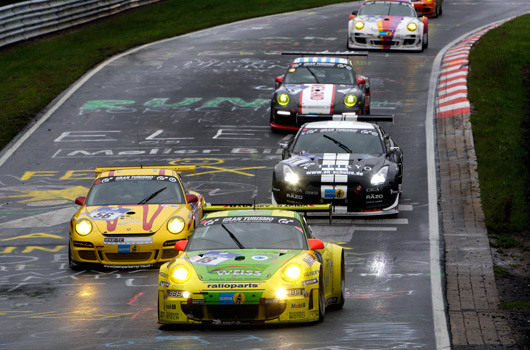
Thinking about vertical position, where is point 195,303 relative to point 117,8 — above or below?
above

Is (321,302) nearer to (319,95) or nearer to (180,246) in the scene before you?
(180,246)

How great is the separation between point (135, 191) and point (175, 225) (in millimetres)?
1289

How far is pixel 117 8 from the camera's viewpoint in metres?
40.3

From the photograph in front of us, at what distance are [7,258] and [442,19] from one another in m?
27.4

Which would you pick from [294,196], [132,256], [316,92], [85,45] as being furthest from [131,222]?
[85,45]

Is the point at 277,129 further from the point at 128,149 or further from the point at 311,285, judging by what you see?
the point at 311,285

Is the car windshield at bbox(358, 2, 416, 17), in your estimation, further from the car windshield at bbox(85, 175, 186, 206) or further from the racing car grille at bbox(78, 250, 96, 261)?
the racing car grille at bbox(78, 250, 96, 261)

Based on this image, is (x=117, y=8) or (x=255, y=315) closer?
(x=255, y=315)

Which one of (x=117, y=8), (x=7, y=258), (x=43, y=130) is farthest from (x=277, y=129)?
(x=117, y=8)

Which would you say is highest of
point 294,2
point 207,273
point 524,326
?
point 207,273

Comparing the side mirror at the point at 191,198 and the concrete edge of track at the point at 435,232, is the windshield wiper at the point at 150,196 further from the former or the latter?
the concrete edge of track at the point at 435,232

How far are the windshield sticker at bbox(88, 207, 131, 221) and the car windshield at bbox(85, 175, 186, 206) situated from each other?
1.02 ft

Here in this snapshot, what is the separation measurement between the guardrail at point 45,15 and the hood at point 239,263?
22.2 m

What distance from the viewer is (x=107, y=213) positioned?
14203mm
